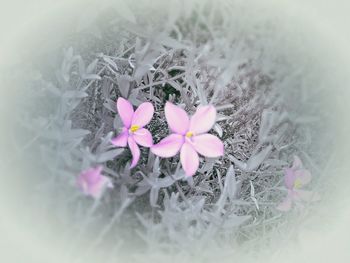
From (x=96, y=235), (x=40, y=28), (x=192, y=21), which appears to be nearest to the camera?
(x=96, y=235)

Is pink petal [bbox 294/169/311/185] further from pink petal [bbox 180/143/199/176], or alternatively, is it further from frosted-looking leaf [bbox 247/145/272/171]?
pink petal [bbox 180/143/199/176]

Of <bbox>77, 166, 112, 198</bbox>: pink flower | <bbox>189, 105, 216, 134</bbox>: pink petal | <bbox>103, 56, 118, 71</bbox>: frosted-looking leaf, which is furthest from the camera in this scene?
<bbox>103, 56, 118, 71</bbox>: frosted-looking leaf

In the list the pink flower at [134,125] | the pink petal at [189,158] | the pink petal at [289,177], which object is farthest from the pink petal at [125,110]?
the pink petal at [289,177]

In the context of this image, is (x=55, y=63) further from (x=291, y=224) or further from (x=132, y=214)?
(x=291, y=224)

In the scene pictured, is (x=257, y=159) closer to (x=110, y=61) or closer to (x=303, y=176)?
(x=303, y=176)

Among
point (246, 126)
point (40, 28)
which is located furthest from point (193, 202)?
point (40, 28)

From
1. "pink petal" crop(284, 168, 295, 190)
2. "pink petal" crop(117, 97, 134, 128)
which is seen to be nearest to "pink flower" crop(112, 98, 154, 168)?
"pink petal" crop(117, 97, 134, 128)
